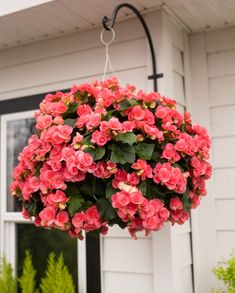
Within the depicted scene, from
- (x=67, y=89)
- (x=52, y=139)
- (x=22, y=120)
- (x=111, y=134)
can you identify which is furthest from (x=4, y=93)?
(x=111, y=134)

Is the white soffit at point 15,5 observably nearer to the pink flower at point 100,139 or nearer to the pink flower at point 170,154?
the pink flower at point 100,139

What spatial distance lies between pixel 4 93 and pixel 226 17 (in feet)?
4.81

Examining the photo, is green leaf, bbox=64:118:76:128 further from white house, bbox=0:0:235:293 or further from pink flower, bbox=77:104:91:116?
white house, bbox=0:0:235:293

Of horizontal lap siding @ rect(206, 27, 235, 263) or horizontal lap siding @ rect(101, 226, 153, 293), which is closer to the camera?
horizontal lap siding @ rect(101, 226, 153, 293)

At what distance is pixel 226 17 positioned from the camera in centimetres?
199

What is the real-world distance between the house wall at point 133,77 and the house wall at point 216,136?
0.26ft

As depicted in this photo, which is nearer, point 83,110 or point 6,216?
point 83,110

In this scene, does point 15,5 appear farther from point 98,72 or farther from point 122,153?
point 122,153

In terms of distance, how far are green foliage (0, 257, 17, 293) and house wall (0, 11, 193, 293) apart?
579 millimetres

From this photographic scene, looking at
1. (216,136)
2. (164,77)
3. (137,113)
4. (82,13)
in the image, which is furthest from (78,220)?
(82,13)

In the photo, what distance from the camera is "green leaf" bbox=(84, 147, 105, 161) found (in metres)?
1.32

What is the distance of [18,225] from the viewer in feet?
8.02

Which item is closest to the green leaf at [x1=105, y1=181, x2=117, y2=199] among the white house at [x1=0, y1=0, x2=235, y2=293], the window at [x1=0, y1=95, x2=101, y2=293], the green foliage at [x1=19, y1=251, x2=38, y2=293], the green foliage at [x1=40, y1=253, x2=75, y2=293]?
the white house at [x1=0, y1=0, x2=235, y2=293]

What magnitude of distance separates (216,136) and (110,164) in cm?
95
